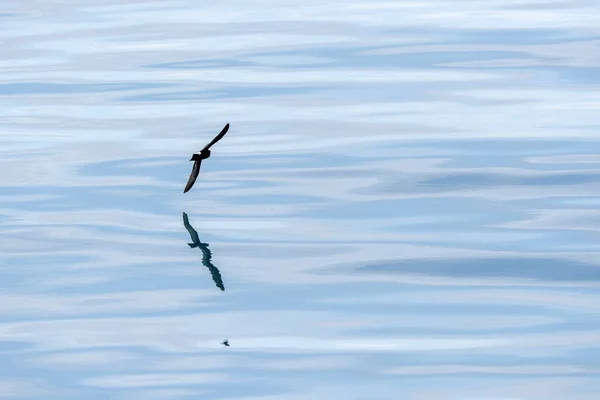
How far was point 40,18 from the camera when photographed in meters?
22.9

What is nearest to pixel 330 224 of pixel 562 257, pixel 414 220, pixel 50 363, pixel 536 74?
pixel 414 220

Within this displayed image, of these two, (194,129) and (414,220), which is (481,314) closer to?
(414,220)

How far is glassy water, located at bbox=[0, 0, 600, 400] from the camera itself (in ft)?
29.6

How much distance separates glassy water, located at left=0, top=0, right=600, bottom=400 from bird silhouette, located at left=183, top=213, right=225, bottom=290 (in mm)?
32

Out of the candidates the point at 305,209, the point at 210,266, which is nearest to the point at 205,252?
the point at 210,266

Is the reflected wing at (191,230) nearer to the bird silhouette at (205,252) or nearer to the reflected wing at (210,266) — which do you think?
the bird silhouette at (205,252)

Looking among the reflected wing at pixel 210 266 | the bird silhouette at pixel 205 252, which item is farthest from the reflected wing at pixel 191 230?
the reflected wing at pixel 210 266

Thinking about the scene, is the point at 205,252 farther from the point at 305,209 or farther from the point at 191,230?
the point at 305,209

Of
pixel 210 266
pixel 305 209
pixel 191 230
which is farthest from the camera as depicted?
pixel 305 209

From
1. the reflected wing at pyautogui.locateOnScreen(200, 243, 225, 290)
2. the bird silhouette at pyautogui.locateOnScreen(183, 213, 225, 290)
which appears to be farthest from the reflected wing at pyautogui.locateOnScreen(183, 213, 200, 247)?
the reflected wing at pyautogui.locateOnScreen(200, 243, 225, 290)

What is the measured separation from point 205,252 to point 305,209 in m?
1.66

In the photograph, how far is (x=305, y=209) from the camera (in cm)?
1272

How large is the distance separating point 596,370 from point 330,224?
3825mm

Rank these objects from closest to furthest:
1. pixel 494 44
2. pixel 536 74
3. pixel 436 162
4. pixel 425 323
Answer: pixel 425 323 → pixel 436 162 → pixel 536 74 → pixel 494 44
